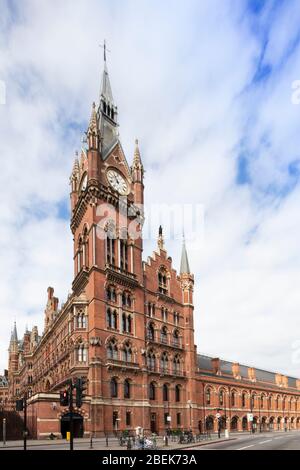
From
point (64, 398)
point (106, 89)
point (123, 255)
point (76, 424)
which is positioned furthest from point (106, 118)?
point (64, 398)

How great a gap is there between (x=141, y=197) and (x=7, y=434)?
1299 inches

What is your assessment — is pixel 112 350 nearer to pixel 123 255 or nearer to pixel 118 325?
pixel 118 325

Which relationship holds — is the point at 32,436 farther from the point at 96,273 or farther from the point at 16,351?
the point at 16,351

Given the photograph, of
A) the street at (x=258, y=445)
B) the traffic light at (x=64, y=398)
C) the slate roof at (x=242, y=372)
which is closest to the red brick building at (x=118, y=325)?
the slate roof at (x=242, y=372)

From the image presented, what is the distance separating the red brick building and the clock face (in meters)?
0.15

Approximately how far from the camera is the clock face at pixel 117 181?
64625 mm

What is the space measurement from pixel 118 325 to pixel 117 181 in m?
18.8

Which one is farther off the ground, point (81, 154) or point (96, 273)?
point (81, 154)

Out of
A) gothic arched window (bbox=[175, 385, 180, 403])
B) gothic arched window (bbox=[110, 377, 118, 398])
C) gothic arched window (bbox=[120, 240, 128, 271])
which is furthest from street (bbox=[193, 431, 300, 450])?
gothic arched window (bbox=[120, 240, 128, 271])

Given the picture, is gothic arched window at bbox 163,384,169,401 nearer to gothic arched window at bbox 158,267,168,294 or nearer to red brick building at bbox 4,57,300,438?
red brick building at bbox 4,57,300,438

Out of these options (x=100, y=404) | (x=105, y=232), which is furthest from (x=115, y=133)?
(x=100, y=404)

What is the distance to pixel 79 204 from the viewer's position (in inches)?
2530

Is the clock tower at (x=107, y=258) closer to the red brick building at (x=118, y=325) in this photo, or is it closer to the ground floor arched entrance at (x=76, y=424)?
the red brick building at (x=118, y=325)

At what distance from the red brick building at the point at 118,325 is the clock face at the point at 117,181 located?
0.49 ft
